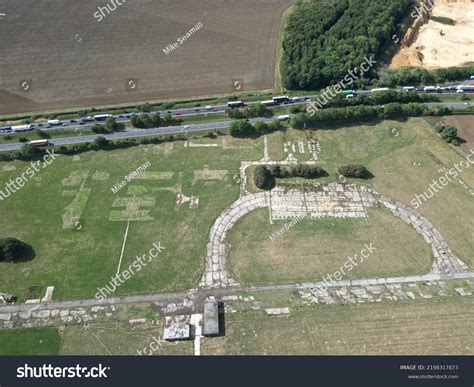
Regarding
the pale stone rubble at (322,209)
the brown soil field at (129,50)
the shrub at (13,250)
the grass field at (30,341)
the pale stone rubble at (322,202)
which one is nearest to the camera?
the grass field at (30,341)

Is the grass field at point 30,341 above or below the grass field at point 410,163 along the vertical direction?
below

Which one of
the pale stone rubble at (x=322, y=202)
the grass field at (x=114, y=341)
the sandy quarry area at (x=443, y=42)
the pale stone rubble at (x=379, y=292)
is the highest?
the sandy quarry area at (x=443, y=42)

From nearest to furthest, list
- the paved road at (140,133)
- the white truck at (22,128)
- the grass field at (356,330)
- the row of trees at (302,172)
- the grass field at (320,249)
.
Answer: the grass field at (356,330)
the grass field at (320,249)
the row of trees at (302,172)
the paved road at (140,133)
the white truck at (22,128)

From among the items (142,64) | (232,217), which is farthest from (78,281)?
(142,64)

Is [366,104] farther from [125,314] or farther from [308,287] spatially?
[125,314]

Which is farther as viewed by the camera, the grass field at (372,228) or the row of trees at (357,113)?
the row of trees at (357,113)

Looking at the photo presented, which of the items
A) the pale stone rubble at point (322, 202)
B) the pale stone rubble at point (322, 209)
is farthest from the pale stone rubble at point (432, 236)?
the pale stone rubble at point (322, 202)

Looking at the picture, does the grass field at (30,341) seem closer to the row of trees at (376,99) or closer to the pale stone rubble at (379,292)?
the pale stone rubble at (379,292)
